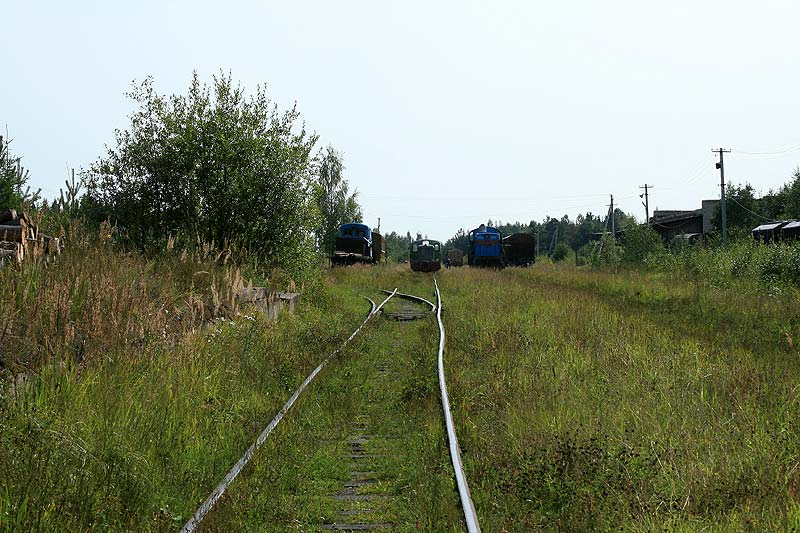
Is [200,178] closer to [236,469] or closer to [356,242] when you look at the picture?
[236,469]

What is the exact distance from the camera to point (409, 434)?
6.43 metres

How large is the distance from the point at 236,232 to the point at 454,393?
10.1 m

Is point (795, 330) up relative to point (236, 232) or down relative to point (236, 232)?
down

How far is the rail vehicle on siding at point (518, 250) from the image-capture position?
186ft

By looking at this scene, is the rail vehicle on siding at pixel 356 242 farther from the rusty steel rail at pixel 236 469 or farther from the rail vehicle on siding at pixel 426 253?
the rusty steel rail at pixel 236 469

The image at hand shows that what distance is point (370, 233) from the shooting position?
163 ft

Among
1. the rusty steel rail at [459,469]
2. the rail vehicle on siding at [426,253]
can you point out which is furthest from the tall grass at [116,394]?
the rail vehicle on siding at [426,253]

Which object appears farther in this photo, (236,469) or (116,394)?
(116,394)

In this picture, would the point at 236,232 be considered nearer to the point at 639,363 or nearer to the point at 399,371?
the point at 399,371

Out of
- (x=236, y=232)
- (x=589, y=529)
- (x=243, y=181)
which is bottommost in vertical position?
(x=589, y=529)

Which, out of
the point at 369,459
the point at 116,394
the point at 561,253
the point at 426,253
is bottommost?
the point at 369,459

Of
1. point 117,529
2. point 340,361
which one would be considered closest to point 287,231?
point 340,361

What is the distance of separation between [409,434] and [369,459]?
71 centimetres

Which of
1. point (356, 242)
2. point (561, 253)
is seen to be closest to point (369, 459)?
point (356, 242)
